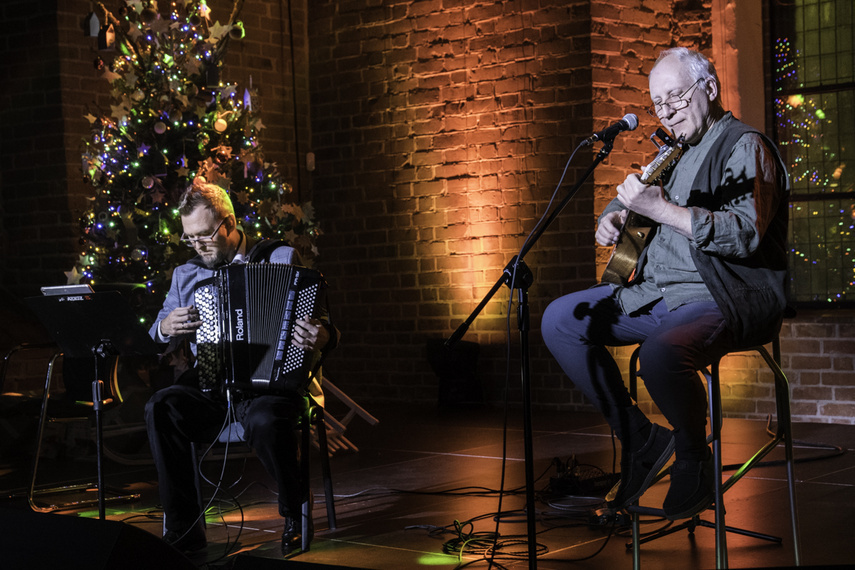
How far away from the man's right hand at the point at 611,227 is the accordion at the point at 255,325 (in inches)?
44.4

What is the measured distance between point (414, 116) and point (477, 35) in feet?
2.63

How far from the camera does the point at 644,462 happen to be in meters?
2.99

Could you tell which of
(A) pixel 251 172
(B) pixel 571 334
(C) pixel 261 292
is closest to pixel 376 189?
(A) pixel 251 172

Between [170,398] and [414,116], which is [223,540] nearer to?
[170,398]

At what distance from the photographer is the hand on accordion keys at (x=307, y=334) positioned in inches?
144

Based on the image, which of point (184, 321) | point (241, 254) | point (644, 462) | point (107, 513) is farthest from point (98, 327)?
point (644, 462)

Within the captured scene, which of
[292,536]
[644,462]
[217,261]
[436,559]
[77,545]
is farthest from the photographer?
[217,261]

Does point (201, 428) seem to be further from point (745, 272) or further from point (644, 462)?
point (745, 272)

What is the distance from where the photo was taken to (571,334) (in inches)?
123

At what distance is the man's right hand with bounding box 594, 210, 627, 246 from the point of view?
9.96ft

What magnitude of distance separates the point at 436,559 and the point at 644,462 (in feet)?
2.80

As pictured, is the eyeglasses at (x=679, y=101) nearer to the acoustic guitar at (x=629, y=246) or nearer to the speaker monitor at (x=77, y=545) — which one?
the acoustic guitar at (x=629, y=246)

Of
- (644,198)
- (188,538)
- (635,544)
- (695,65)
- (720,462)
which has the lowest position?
(188,538)

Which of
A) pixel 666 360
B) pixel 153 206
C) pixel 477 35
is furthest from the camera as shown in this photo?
pixel 477 35
